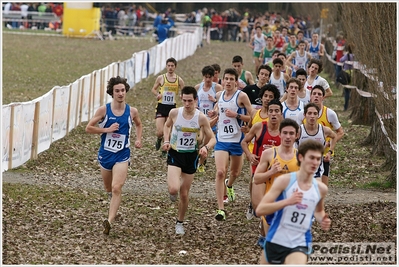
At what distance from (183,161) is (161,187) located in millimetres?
3337

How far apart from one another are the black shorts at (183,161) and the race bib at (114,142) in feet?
2.04

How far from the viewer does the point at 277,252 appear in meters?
8.04

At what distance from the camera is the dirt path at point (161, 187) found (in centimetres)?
1446

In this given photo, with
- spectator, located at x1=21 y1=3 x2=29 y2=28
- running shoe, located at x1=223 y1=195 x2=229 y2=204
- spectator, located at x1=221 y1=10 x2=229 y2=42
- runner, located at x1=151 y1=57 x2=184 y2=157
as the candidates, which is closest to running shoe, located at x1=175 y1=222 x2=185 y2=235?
running shoe, located at x1=223 y1=195 x2=229 y2=204

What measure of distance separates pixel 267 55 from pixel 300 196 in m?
22.4

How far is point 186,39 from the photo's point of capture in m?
46.6

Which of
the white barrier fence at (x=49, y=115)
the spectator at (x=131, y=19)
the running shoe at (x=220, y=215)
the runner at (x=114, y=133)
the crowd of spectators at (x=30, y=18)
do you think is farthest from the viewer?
the spectator at (x=131, y=19)

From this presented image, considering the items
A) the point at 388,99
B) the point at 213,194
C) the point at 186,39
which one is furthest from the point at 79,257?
the point at 186,39

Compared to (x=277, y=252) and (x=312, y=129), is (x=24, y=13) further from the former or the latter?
(x=277, y=252)

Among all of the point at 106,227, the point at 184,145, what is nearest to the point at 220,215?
the point at 184,145

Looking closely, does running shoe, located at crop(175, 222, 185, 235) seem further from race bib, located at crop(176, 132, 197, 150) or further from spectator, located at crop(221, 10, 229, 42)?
spectator, located at crop(221, 10, 229, 42)

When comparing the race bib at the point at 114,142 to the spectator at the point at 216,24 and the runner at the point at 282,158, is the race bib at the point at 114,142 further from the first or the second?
the spectator at the point at 216,24

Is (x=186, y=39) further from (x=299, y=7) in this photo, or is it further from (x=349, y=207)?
(x=349, y=207)

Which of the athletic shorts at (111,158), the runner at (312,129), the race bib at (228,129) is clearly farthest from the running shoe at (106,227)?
the runner at (312,129)
